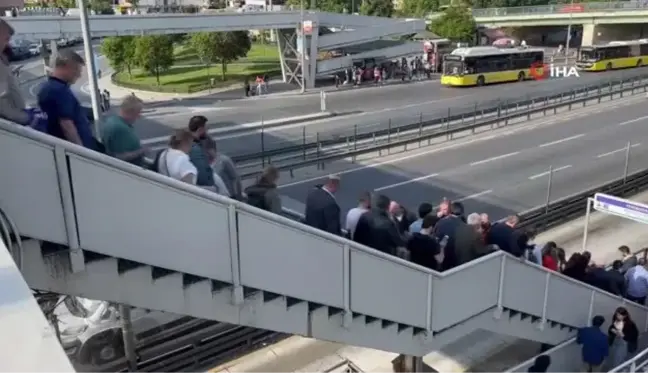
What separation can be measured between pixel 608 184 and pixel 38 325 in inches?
759

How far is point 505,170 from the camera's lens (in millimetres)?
22594

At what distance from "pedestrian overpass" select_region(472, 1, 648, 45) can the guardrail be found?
3268cm

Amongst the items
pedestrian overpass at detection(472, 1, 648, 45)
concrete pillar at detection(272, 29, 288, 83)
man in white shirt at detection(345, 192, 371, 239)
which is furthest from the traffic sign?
pedestrian overpass at detection(472, 1, 648, 45)

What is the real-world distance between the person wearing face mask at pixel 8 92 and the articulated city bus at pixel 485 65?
40.3 m

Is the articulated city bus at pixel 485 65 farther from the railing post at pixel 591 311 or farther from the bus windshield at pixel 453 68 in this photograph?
the railing post at pixel 591 311

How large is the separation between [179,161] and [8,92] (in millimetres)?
1492

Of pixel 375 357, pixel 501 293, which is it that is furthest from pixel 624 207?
pixel 375 357

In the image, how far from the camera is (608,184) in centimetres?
1919

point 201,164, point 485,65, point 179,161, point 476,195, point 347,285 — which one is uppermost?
point 179,161

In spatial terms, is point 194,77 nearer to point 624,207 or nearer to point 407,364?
point 624,207

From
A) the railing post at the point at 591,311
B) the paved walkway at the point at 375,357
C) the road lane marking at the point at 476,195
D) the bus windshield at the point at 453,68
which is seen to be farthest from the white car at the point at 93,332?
the bus windshield at the point at 453,68

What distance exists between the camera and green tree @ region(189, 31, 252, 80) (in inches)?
1662

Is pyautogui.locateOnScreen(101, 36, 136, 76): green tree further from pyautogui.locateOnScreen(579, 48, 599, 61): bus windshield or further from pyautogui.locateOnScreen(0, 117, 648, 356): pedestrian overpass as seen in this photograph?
pyautogui.locateOnScreen(0, 117, 648, 356): pedestrian overpass

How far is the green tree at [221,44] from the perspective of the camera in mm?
42219
